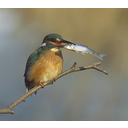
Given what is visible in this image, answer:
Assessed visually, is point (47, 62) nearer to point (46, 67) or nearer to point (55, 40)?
point (46, 67)

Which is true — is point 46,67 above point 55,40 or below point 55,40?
below

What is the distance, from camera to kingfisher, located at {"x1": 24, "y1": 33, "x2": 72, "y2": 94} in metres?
2.61

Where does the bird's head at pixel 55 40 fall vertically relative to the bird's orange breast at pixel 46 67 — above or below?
above

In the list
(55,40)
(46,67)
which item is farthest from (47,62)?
(55,40)

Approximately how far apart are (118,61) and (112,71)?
0.21 metres

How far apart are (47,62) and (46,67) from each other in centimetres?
5

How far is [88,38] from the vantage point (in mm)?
4711

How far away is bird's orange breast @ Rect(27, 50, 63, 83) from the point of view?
8.57ft

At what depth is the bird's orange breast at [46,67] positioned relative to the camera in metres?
2.61

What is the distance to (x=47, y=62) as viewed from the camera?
8.63 ft

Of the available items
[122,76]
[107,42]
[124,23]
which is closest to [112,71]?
[122,76]

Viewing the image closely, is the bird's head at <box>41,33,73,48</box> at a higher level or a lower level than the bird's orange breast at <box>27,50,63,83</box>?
higher

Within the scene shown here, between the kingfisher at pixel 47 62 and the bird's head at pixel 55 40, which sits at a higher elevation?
the bird's head at pixel 55 40

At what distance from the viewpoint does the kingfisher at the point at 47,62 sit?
2.61m
